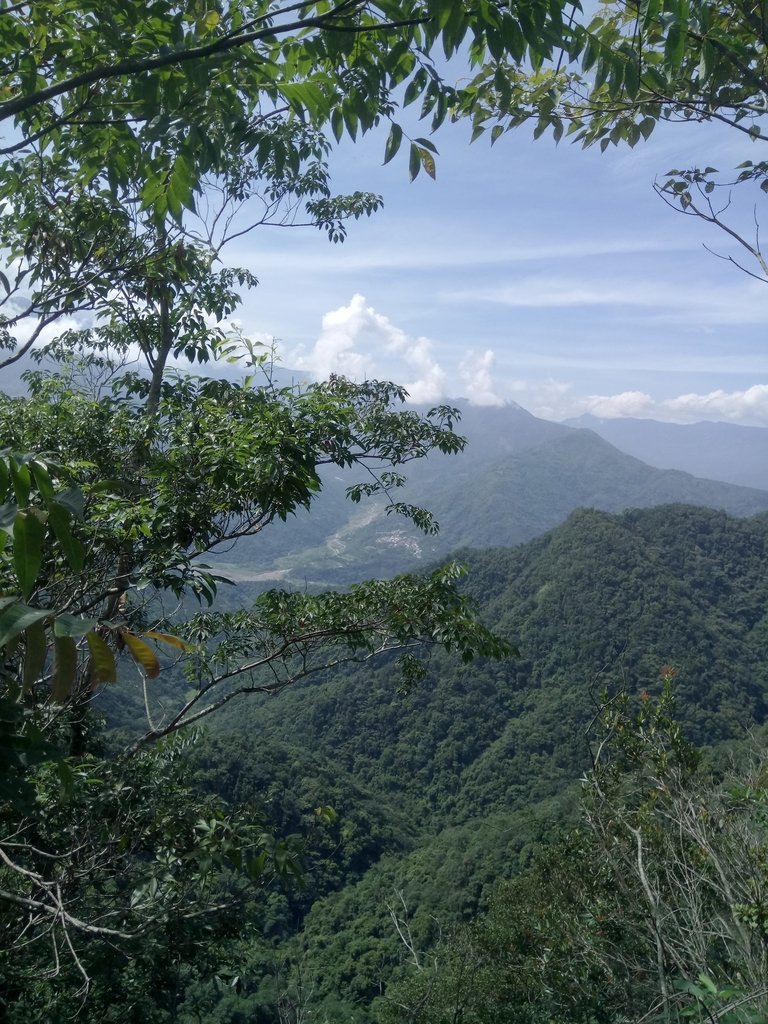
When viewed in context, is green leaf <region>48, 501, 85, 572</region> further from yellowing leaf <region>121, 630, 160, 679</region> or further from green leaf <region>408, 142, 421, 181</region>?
green leaf <region>408, 142, 421, 181</region>

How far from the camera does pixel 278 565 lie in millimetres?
130250

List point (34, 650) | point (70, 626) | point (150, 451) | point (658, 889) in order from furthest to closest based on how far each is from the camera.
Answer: point (150, 451), point (658, 889), point (34, 650), point (70, 626)

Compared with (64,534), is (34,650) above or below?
below

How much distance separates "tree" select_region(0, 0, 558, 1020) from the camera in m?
1.43

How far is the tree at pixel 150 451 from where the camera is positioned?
56.2 inches

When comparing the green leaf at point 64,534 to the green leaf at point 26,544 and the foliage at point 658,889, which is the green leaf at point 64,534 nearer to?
the green leaf at point 26,544

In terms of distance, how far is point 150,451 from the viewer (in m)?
4.54

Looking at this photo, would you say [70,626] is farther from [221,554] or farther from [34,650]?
[221,554]

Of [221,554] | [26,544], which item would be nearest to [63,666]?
[26,544]

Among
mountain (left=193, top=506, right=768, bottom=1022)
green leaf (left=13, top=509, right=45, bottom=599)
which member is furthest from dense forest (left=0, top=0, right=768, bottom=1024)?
mountain (left=193, top=506, right=768, bottom=1022)

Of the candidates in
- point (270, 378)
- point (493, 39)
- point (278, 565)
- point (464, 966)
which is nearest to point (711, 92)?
point (493, 39)

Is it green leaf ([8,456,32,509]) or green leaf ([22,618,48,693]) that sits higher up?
green leaf ([8,456,32,509])

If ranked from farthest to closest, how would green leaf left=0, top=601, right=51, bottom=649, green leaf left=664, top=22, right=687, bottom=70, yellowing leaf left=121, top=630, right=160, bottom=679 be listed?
1. green leaf left=664, top=22, right=687, bottom=70
2. yellowing leaf left=121, top=630, right=160, bottom=679
3. green leaf left=0, top=601, right=51, bottom=649

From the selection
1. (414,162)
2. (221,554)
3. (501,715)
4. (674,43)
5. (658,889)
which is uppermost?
(674,43)
